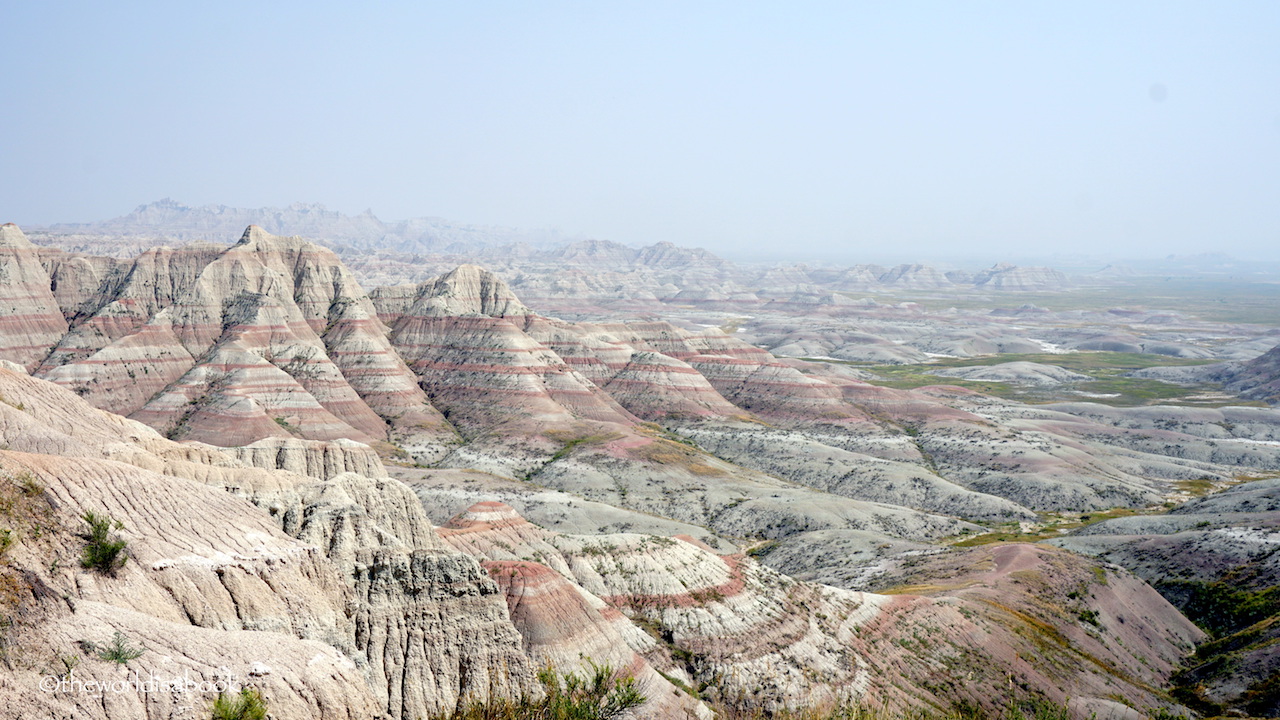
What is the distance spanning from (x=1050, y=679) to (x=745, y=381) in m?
102

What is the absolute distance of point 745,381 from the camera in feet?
473

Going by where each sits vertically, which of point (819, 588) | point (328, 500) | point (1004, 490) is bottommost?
point (1004, 490)

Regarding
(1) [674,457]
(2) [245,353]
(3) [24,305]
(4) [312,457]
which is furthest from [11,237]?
(1) [674,457]

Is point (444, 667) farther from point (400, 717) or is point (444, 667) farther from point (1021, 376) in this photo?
point (1021, 376)

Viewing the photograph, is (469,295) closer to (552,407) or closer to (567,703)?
(552,407)

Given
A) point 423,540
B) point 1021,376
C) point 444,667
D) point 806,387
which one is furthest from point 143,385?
point 1021,376

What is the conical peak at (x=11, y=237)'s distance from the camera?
121 meters

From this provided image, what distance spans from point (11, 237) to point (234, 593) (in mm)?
139535

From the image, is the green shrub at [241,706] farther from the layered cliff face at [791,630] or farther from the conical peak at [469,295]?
the conical peak at [469,295]

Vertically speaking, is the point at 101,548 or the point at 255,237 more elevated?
the point at 255,237

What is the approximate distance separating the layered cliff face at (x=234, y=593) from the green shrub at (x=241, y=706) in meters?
0.51

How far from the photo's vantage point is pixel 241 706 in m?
18.6

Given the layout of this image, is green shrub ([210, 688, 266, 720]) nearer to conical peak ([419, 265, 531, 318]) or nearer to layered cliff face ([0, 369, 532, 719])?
layered cliff face ([0, 369, 532, 719])

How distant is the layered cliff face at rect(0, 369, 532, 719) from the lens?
714 inches
